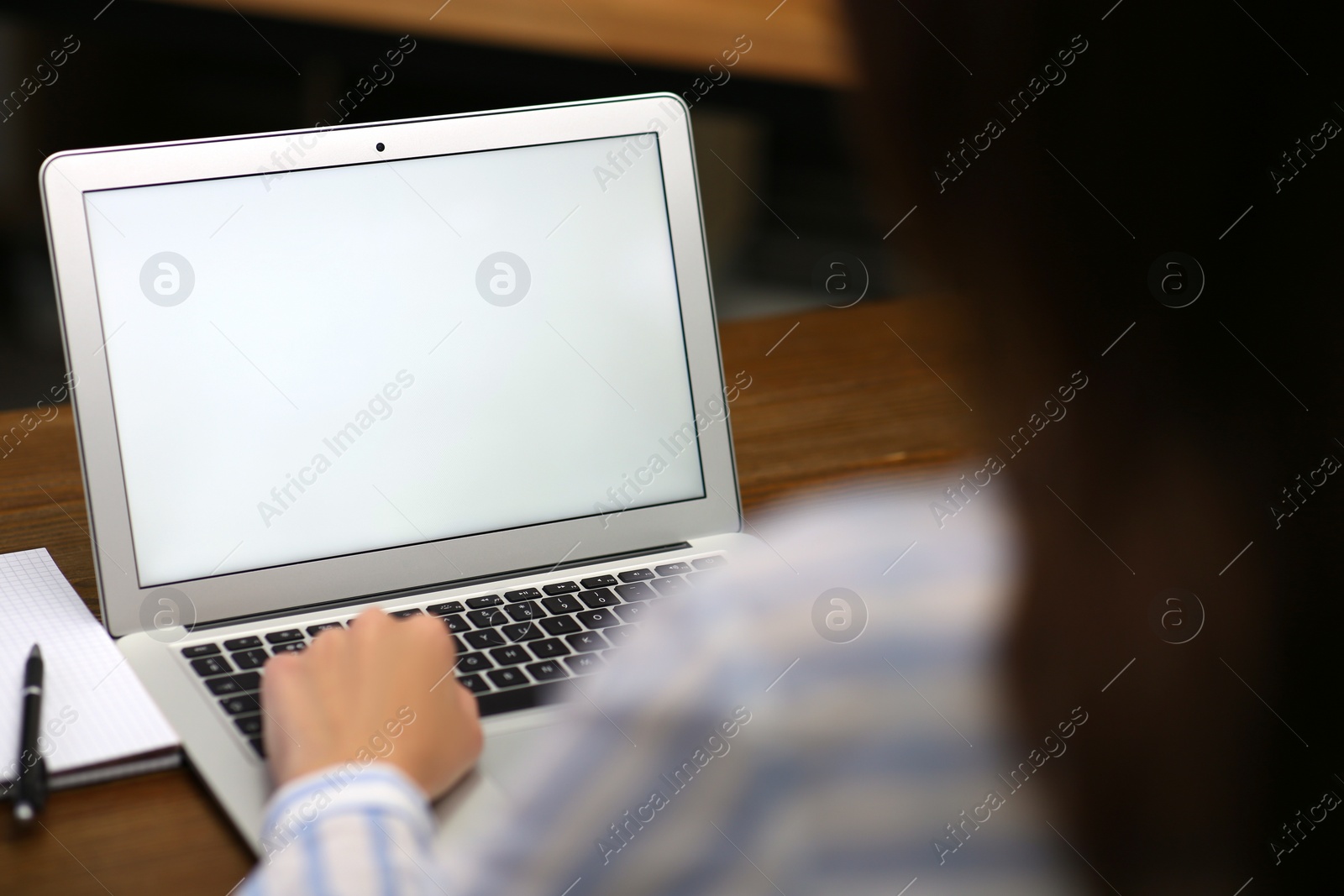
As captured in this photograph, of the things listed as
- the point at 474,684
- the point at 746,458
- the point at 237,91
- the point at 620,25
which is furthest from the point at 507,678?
the point at 237,91

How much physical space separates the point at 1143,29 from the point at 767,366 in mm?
880

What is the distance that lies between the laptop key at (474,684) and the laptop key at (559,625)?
0.06 m

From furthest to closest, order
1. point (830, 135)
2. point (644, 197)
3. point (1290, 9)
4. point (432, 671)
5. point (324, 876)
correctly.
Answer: point (830, 135) → point (644, 197) → point (432, 671) → point (324, 876) → point (1290, 9)

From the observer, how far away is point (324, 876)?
18.3 inches

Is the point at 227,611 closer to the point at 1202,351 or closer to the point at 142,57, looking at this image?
the point at 1202,351

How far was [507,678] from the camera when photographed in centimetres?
64

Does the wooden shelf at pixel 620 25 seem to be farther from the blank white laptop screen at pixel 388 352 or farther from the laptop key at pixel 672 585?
the laptop key at pixel 672 585

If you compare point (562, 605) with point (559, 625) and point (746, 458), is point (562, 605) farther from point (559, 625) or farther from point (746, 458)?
point (746, 458)

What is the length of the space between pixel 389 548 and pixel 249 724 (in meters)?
0.18

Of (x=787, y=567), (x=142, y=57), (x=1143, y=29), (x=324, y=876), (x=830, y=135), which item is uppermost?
(x=830, y=135)

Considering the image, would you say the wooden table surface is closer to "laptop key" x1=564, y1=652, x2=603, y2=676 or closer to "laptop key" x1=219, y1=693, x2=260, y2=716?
"laptop key" x1=219, y1=693, x2=260, y2=716

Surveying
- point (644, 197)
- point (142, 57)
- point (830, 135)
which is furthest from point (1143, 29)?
point (830, 135)

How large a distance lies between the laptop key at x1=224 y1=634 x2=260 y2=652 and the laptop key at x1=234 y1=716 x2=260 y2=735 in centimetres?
8

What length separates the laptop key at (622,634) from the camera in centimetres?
68
